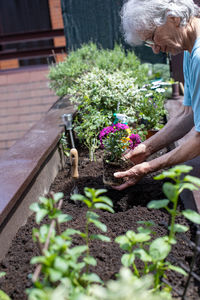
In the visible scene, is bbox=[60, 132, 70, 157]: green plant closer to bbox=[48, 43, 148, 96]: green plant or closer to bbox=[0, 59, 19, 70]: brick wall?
bbox=[48, 43, 148, 96]: green plant

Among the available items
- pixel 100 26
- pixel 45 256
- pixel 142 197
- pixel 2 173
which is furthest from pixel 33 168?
pixel 100 26

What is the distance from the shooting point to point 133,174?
2.02 meters

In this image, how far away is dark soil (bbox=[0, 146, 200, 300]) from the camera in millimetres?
1425

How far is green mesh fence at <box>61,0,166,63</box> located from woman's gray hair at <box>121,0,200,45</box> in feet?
17.3

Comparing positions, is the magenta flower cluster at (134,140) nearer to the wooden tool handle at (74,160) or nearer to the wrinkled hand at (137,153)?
the wrinkled hand at (137,153)

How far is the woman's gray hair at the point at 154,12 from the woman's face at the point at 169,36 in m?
0.03

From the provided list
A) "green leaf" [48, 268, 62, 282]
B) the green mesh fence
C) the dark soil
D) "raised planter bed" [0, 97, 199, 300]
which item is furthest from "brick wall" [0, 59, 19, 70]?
"green leaf" [48, 268, 62, 282]

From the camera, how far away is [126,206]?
214 cm

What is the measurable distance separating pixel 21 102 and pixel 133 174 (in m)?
4.91

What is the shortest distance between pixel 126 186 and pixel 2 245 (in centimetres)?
88

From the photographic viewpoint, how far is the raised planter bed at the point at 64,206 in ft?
4.96

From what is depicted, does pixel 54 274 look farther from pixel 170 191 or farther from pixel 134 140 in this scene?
pixel 134 140

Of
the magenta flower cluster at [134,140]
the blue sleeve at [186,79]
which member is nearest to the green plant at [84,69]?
the magenta flower cluster at [134,140]

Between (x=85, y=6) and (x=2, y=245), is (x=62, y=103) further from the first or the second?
(x=85, y=6)
